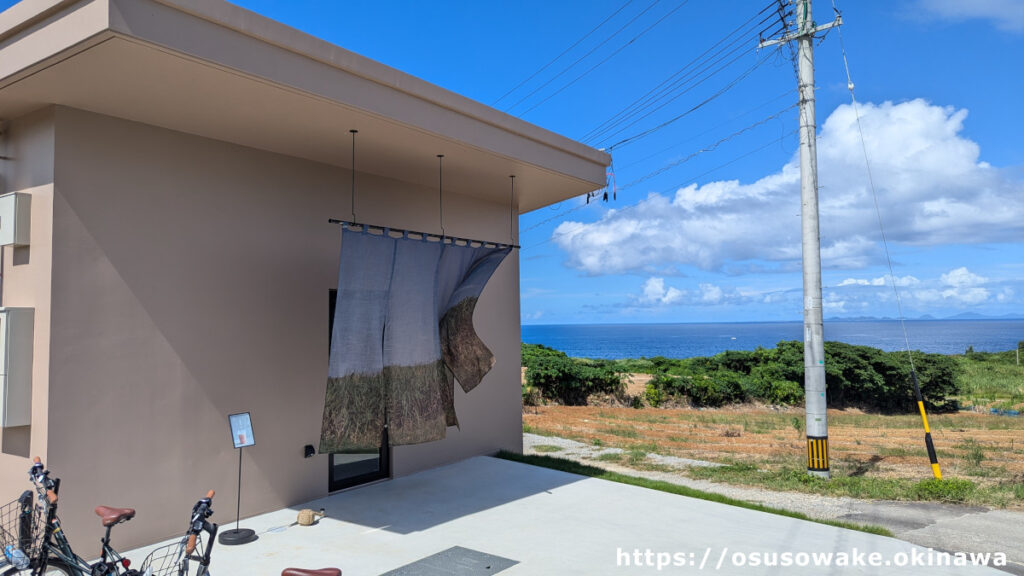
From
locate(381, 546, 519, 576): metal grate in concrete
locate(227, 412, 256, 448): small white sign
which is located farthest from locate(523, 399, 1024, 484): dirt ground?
locate(227, 412, 256, 448): small white sign

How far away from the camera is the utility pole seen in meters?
9.81

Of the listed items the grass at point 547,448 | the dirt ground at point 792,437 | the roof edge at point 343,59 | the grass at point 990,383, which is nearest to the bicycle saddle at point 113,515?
the roof edge at point 343,59

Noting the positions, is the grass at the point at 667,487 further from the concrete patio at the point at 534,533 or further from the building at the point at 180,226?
the building at the point at 180,226

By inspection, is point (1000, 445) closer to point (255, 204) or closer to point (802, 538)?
point (802, 538)

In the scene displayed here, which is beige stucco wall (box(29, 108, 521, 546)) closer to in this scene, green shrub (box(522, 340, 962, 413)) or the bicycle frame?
the bicycle frame

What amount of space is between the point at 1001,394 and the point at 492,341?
2845 centimetres

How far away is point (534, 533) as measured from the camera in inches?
241

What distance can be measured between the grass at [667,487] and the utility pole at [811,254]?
2241mm

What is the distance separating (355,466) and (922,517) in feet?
22.8

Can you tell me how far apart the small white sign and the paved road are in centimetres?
652

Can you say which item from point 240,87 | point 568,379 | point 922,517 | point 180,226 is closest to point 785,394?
point 568,379

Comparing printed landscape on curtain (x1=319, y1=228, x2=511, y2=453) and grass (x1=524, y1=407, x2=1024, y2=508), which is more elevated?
printed landscape on curtain (x1=319, y1=228, x2=511, y2=453)

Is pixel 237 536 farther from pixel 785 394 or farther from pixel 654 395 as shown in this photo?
pixel 785 394

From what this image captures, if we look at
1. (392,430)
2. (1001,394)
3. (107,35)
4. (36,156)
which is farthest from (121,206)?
(1001,394)
